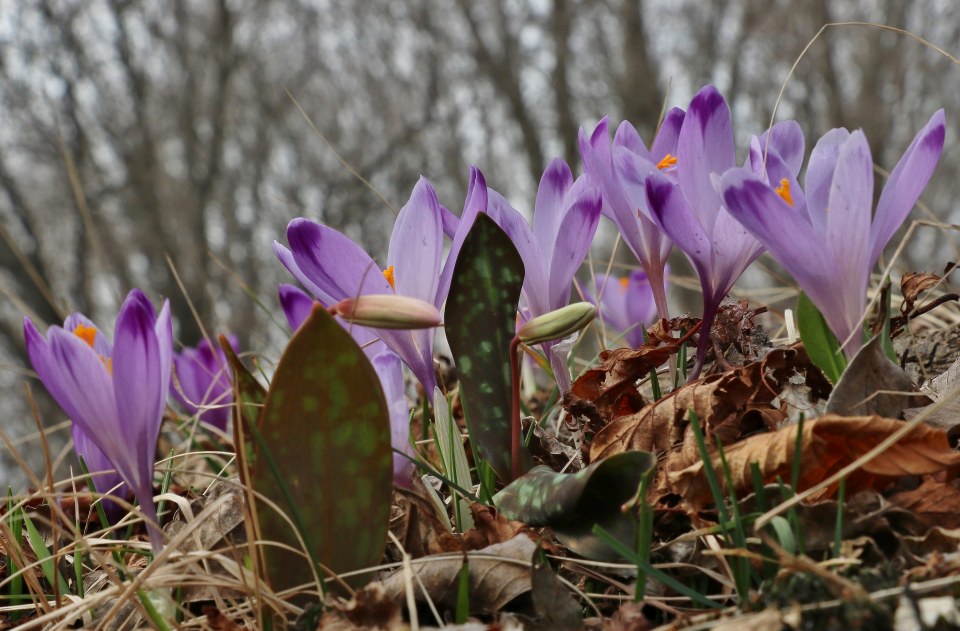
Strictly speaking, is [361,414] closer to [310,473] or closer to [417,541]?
[310,473]

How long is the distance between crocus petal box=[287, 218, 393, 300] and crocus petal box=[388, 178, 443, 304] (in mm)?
24

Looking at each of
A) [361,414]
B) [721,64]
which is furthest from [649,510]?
[721,64]

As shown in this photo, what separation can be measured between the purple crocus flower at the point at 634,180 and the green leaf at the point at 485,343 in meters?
0.16

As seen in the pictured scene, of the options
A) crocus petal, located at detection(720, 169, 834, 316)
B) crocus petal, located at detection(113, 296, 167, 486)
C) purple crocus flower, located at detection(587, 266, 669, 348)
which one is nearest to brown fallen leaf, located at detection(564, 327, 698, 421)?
crocus petal, located at detection(720, 169, 834, 316)

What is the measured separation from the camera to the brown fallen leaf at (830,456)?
2.41ft

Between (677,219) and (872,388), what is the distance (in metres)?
0.25

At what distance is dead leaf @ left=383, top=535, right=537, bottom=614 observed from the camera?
2.59 feet

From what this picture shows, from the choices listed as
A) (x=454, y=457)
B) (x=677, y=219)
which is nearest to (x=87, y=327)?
(x=454, y=457)

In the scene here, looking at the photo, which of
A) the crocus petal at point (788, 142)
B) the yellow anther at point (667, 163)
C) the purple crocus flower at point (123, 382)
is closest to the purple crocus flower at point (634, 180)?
the yellow anther at point (667, 163)

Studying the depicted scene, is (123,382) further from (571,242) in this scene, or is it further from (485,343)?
(571,242)

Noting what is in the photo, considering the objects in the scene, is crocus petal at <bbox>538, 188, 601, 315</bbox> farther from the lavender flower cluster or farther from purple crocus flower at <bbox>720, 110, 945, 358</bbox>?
purple crocus flower at <bbox>720, 110, 945, 358</bbox>

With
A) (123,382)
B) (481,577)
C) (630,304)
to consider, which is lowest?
(630,304)

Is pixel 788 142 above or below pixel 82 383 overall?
above

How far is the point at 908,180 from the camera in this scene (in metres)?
0.79
